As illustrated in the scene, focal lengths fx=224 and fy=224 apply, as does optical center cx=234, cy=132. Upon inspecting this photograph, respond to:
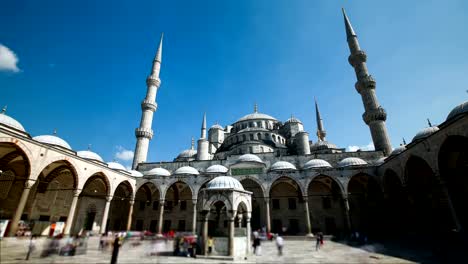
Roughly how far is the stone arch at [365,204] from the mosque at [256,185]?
9cm

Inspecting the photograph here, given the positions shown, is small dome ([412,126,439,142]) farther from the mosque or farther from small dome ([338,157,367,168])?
small dome ([338,157,367,168])

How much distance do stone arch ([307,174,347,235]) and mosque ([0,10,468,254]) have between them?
9 centimetres

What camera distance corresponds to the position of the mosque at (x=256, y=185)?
505 inches

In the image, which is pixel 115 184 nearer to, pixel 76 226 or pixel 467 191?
pixel 76 226

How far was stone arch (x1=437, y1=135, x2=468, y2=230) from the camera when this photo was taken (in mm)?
12438

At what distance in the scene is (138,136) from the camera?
2859cm

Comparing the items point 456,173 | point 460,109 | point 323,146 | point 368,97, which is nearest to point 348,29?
point 368,97

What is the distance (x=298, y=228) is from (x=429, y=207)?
34.6ft

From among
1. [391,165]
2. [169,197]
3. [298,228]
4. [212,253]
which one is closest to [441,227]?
[391,165]

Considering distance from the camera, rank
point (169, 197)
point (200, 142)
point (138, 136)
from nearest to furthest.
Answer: point (169, 197) < point (138, 136) < point (200, 142)

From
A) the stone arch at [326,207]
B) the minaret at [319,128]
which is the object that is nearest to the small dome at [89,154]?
the stone arch at [326,207]

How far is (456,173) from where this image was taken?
15062 millimetres

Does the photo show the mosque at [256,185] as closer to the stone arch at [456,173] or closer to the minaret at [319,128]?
the stone arch at [456,173]

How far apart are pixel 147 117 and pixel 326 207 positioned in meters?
23.8
